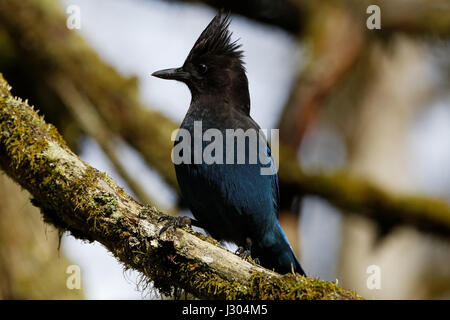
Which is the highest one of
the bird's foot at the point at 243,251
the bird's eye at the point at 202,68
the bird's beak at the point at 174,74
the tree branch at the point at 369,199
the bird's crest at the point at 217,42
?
the bird's crest at the point at 217,42

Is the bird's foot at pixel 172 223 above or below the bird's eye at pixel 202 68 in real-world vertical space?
below

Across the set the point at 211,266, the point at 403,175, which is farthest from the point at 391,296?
the point at 211,266

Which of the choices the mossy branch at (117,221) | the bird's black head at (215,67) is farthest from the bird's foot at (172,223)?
the bird's black head at (215,67)

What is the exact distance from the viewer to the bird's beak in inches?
272

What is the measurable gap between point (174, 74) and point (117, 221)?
111 inches

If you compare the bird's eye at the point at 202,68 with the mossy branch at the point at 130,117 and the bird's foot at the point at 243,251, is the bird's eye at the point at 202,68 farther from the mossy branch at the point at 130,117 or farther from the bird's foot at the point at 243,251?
the bird's foot at the point at 243,251

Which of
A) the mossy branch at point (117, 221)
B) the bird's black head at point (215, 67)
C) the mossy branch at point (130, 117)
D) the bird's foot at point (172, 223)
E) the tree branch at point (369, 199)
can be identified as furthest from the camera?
the tree branch at point (369, 199)

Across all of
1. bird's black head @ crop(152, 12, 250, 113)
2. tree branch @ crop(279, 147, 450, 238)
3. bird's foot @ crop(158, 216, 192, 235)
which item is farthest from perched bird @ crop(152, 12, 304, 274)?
bird's foot @ crop(158, 216, 192, 235)

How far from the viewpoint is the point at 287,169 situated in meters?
7.88

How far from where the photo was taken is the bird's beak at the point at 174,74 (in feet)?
22.7

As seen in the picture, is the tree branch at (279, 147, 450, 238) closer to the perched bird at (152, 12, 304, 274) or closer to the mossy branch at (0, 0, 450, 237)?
the mossy branch at (0, 0, 450, 237)

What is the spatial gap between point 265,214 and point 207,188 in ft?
2.20

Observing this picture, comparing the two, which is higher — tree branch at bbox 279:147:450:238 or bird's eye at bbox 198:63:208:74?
bird's eye at bbox 198:63:208:74

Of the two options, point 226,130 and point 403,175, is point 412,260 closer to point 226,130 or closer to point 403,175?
point 403,175
